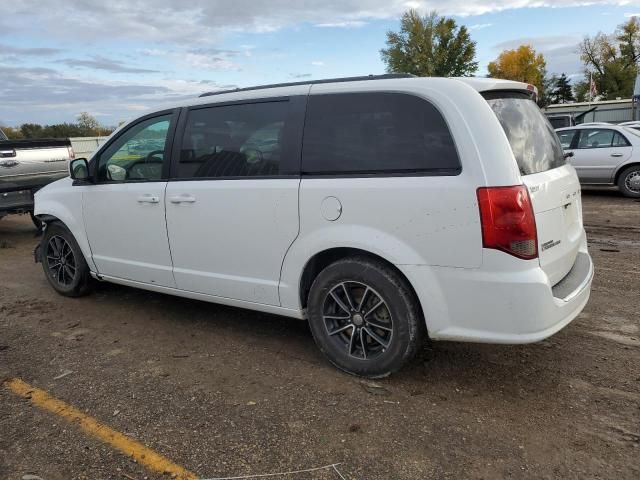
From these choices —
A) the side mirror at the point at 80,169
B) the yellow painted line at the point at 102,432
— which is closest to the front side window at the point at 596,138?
the side mirror at the point at 80,169

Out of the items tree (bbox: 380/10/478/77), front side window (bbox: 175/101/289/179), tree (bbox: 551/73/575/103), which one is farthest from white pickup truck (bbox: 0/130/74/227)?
tree (bbox: 551/73/575/103)

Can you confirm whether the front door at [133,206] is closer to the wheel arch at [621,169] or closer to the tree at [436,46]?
the wheel arch at [621,169]

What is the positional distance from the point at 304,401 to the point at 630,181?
1027 cm

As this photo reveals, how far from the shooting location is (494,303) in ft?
9.52

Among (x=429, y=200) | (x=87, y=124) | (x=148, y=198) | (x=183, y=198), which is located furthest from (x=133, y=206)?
(x=87, y=124)

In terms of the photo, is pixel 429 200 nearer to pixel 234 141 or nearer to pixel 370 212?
pixel 370 212

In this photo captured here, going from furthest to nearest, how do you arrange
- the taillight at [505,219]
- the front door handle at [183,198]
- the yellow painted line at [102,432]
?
the front door handle at [183,198], the taillight at [505,219], the yellow painted line at [102,432]

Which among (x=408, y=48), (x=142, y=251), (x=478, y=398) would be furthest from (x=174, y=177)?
(x=408, y=48)

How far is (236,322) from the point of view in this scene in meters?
4.60

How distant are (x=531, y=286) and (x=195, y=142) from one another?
2645 mm

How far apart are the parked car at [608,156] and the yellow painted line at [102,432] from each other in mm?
10229

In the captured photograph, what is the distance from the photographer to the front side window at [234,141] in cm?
367

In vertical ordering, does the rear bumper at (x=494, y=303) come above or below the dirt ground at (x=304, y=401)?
above

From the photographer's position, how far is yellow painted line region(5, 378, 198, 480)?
2.66 m
